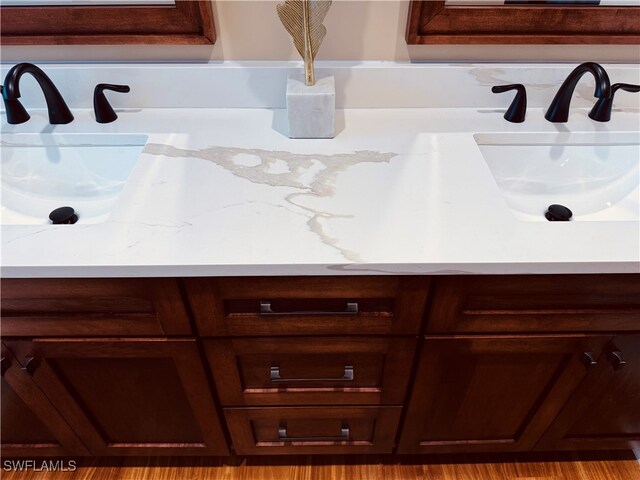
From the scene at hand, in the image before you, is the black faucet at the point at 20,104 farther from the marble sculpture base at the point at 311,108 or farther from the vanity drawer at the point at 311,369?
the vanity drawer at the point at 311,369

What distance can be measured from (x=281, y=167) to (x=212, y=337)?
13.9 inches

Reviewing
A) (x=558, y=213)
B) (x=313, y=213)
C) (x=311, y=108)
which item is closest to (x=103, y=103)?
(x=311, y=108)

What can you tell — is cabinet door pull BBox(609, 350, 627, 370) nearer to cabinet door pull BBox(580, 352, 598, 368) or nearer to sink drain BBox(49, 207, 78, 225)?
cabinet door pull BBox(580, 352, 598, 368)

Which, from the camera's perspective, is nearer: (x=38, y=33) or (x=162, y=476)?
(x=38, y=33)

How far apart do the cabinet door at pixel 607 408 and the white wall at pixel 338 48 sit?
0.64m

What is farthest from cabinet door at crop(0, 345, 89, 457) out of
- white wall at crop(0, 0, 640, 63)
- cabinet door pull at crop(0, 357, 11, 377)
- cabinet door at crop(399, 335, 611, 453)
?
cabinet door at crop(399, 335, 611, 453)

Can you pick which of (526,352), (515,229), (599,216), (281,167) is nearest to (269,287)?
(281,167)

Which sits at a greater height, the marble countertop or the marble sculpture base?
the marble sculpture base

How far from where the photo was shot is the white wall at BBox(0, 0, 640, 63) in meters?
0.95

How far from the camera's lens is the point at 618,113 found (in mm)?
1041

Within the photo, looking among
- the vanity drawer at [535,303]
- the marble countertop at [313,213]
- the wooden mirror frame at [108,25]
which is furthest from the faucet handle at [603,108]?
the wooden mirror frame at [108,25]

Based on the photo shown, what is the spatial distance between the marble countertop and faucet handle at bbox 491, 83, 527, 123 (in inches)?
0.7

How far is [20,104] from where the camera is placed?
98cm

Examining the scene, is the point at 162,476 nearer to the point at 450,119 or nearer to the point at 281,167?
the point at 281,167
